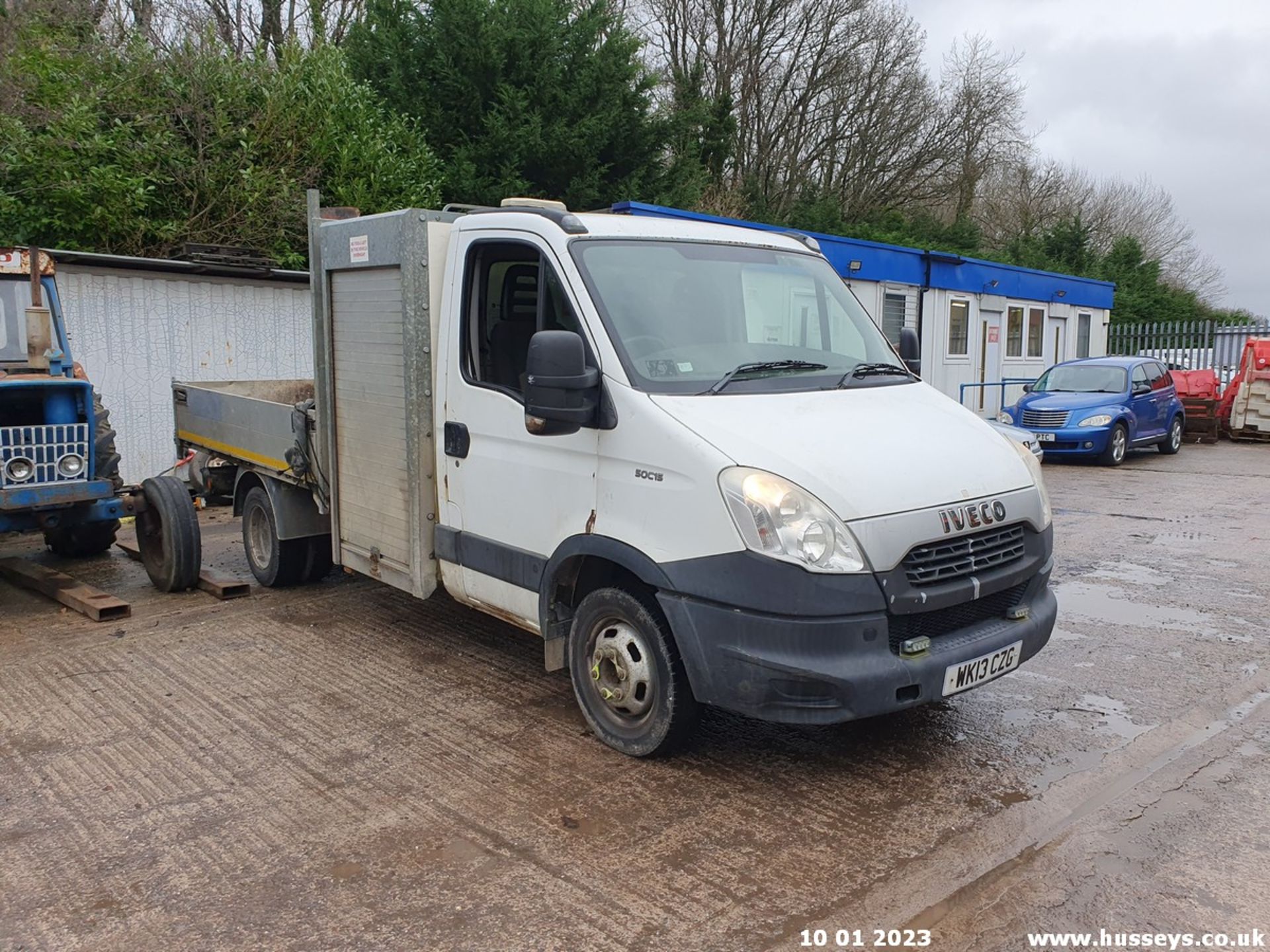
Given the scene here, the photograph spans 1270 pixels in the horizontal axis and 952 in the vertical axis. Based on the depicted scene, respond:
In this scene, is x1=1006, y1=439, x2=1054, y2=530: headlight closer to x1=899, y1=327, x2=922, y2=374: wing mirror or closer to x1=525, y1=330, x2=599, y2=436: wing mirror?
x1=899, y1=327, x2=922, y2=374: wing mirror

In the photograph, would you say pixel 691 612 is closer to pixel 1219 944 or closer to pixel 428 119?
pixel 1219 944

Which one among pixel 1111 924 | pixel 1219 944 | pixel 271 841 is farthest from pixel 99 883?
pixel 1219 944

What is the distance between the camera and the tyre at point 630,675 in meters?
4.25

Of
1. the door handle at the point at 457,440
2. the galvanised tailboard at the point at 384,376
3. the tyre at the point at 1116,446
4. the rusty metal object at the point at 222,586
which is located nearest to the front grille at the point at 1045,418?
the tyre at the point at 1116,446

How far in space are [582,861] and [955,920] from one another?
4.20 feet

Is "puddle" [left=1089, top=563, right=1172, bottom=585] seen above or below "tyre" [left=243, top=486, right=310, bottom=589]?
below

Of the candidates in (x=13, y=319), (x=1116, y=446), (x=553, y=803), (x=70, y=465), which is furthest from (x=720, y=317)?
(x=1116, y=446)

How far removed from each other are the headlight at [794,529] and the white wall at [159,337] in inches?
368

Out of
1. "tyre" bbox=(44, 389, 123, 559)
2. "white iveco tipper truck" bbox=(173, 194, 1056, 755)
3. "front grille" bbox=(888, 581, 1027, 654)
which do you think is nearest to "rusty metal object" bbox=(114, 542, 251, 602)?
"tyre" bbox=(44, 389, 123, 559)

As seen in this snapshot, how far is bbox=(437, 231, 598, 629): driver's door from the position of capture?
15.4ft

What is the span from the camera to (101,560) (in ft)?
28.6

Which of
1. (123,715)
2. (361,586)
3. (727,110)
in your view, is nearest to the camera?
(123,715)

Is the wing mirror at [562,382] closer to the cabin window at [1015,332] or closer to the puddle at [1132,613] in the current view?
the puddle at [1132,613]

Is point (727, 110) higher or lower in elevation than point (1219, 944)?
higher
